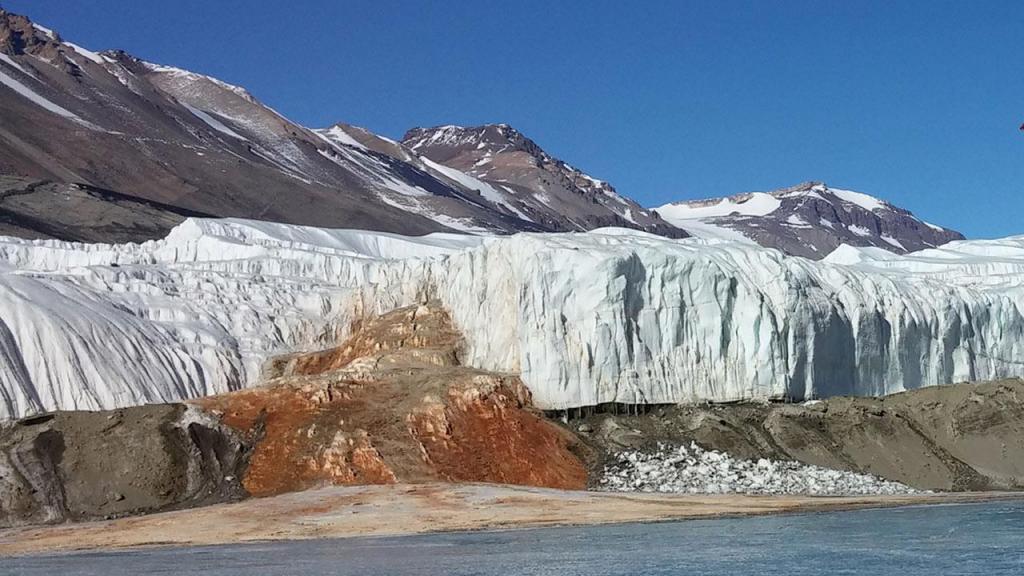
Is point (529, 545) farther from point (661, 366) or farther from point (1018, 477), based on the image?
point (1018, 477)

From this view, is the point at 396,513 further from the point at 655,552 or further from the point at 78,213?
the point at 78,213

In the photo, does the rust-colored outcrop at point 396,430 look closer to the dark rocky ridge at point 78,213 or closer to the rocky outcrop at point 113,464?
the rocky outcrop at point 113,464

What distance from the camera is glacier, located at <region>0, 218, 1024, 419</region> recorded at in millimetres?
60906

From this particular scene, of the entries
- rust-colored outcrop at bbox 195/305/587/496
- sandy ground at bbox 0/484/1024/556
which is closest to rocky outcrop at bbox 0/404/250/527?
rust-colored outcrop at bbox 195/305/587/496

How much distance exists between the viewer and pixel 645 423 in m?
59.3

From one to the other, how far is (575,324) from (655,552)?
23.2 metres

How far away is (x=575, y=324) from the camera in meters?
60.8

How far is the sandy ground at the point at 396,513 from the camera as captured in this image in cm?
4634

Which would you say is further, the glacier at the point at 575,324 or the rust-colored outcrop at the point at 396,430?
the glacier at the point at 575,324

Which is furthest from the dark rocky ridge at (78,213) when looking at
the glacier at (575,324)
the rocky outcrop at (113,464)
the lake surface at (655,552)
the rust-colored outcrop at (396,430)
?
the lake surface at (655,552)

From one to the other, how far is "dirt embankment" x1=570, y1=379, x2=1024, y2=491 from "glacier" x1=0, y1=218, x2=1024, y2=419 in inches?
72.3

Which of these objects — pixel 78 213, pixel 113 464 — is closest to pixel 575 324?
pixel 113 464

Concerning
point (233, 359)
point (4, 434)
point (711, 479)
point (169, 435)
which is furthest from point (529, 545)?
point (233, 359)

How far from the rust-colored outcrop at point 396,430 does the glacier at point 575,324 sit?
2.93m
